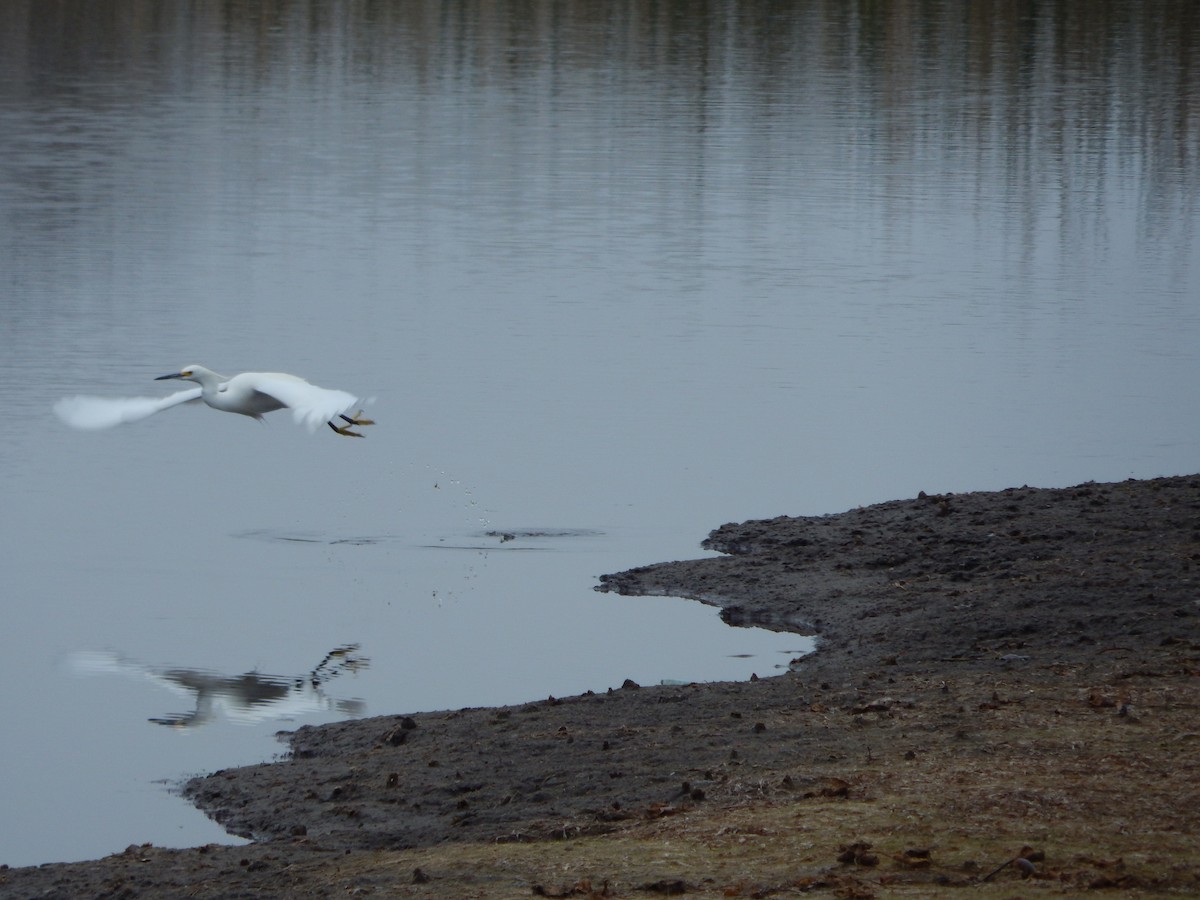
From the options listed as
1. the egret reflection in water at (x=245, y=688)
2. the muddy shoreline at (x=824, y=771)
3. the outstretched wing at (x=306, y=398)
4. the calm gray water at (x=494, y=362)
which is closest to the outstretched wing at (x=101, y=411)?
the outstretched wing at (x=306, y=398)

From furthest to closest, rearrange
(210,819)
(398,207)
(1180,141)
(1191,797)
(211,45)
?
(211,45)
(1180,141)
(398,207)
(210,819)
(1191,797)

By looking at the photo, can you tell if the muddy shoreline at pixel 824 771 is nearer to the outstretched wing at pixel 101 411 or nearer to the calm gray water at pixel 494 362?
the calm gray water at pixel 494 362

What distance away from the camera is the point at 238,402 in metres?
13.1

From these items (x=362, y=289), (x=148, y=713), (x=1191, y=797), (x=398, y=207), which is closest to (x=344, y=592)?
(x=148, y=713)

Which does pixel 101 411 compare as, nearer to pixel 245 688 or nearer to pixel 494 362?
pixel 245 688

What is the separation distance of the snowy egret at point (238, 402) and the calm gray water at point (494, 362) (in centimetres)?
109

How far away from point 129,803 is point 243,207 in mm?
22292

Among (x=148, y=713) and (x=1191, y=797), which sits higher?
(x=1191, y=797)

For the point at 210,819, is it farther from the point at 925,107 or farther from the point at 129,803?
the point at 925,107

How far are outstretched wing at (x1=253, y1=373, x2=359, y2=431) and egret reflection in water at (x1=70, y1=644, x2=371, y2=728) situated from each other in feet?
4.43

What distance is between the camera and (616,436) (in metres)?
16.8

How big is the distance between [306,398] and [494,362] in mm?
7979

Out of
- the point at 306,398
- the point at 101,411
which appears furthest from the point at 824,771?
the point at 101,411

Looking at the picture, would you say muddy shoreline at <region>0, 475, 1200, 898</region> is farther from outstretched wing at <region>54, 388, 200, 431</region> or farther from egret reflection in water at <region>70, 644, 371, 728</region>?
outstretched wing at <region>54, 388, 200, 431</region>
